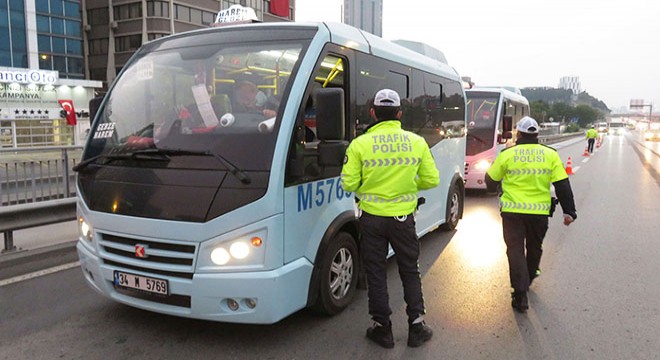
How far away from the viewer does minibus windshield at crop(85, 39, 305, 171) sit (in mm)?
3557

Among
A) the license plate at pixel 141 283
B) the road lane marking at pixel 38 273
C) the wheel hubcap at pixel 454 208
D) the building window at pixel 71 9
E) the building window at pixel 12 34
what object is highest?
the building window at pixel 71 9

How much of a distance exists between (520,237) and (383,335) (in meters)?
1.77

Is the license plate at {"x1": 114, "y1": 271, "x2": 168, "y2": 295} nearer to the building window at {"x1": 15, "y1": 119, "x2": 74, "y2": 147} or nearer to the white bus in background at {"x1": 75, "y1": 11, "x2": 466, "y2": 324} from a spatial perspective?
the white bus in background at {"x1": 75, "y1": 11, "x2": 466, "y2": 324}

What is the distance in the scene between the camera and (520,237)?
4648mm

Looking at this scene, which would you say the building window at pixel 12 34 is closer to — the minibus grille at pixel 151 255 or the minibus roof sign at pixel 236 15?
the minibus roof sign at pixel 236 15

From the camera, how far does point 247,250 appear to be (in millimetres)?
3379

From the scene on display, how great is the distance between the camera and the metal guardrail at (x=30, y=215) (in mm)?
5715

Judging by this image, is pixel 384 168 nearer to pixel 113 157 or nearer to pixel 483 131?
pixel 113 157

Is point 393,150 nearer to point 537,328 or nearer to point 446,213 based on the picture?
point 537,328

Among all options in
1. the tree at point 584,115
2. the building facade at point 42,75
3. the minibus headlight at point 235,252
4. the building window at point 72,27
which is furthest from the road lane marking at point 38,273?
the tree at point 584,115

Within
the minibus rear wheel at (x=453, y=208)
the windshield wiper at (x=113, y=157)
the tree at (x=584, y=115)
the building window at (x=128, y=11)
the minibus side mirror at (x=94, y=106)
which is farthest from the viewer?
the tree at (x=584, y=115)

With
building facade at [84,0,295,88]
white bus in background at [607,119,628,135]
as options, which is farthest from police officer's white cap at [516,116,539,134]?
white bus in background at [607,119,628,135]

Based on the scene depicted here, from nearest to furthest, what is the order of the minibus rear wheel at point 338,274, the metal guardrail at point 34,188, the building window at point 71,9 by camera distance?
the minibus rear wheel at point 338,274, the metal guardrail at point 34,188, the building window at point 71,9

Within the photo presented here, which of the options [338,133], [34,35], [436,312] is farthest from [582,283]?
[34,35]
